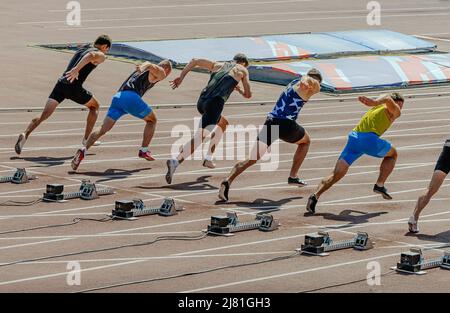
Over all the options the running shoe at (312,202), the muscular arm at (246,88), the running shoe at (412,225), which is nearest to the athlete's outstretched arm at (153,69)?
the muscular arm at (246,88)

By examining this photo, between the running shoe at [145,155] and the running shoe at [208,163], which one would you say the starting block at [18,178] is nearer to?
the running shoe at [145,155]

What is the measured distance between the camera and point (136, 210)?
18.7 metres

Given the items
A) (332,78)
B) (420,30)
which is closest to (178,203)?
(332,78)

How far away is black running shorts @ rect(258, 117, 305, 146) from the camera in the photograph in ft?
66.8

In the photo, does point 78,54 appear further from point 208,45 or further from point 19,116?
point 208,45

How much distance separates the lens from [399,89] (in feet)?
111

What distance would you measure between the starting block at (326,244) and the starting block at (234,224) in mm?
1211

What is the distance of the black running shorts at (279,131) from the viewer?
20.4 m

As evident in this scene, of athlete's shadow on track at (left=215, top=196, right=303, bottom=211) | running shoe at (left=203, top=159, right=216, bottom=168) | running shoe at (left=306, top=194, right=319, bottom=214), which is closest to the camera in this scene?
running shoe at (left=306, top=194, right=319, bottom=214)

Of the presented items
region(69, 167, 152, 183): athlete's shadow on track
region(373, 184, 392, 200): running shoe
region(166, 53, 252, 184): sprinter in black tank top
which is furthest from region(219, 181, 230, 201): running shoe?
region(69, 167, 152, 183): athlete's shadow on track

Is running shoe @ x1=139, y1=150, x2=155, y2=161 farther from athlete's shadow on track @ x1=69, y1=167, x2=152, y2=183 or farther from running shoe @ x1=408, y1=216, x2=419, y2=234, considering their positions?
running shoe @ x1=408, y1=216, x2=419, y2=234

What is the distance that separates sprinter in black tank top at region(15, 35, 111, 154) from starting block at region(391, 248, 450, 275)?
28.6 ft

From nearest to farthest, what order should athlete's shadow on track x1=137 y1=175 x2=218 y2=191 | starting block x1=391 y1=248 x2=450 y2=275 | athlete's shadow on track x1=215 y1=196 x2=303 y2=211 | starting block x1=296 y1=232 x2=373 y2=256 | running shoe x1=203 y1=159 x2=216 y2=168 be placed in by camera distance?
starting block x1=391 y1=248 x2=450 y2=275 < starting block x1=296 y1=232 x2=373 y2=256 < athlete's shadow on track x1=215 y1=196 x2=303 y2=211 < athlete's shadow on track x1=137 y1=175 x2=218 y2=191 < running shoe x1=203 y1=159 x2=216 y2=168

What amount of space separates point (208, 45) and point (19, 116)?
1037 cm
